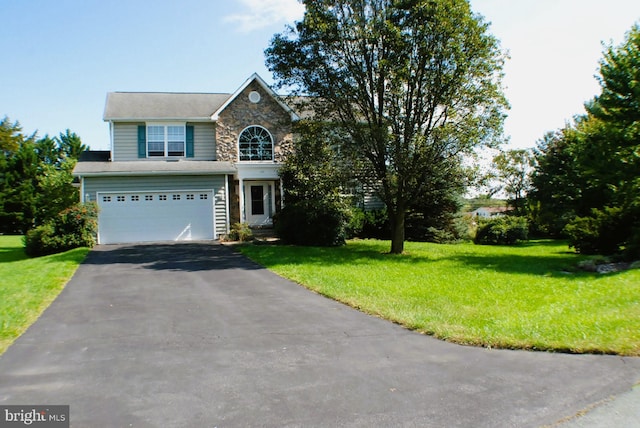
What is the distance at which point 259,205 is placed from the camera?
2323cm

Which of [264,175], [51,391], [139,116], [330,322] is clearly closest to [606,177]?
[330,322]

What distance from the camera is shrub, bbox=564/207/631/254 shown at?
17562 millimetres

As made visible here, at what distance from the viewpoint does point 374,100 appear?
17.0 meters

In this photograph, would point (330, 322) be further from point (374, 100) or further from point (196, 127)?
point (196, 127)

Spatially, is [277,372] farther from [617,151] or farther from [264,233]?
[264,233]

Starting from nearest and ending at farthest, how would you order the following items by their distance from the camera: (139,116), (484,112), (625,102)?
(625,102), (484,112), (139,116)

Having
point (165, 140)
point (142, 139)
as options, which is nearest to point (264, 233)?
point (165, 140)

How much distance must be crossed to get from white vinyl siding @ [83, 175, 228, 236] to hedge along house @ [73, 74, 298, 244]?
4 cm

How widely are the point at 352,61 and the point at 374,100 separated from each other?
156 centimetres

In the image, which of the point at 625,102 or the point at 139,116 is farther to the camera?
the point at 139,116

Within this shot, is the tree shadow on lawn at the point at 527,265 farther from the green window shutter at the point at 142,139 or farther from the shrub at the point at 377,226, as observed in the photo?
the green window shutter at the point at 142,139

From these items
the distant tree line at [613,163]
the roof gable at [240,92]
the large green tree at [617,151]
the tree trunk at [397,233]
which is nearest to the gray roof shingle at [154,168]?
the roof gable at [240,92]

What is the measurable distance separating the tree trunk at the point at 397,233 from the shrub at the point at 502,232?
9224mm

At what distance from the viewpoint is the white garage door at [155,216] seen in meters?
20.2
